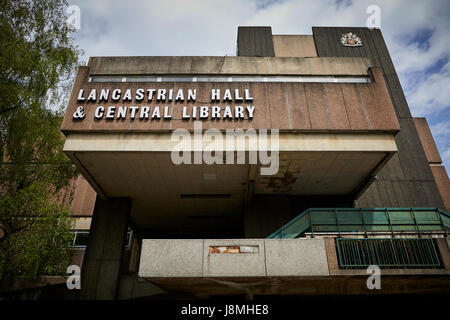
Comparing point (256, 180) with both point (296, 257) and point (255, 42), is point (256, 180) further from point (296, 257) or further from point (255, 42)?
point (255, 42)

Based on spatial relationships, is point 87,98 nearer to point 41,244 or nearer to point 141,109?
point 141,109

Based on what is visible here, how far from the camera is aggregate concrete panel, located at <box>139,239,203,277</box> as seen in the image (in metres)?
9.86

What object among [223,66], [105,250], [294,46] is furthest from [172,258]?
[294,46]

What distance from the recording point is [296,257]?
984 cm

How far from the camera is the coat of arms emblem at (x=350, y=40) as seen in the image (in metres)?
25.2

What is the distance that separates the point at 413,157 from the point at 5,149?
26551mm

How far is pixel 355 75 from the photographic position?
15.5 meters

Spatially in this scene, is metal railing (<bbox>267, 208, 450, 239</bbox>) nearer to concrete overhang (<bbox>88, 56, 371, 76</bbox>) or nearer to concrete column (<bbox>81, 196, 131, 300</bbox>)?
concrete overhang (<bbox>88, 56, 371, 76</bbox>)

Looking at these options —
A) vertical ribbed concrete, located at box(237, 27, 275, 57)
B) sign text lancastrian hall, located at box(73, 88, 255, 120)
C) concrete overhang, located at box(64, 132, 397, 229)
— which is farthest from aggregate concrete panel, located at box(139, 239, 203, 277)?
vertical ribbed concrete, located at box(237, 27, 275, 57)

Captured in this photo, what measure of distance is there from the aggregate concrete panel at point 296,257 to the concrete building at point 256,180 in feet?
0.12

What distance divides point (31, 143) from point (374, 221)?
16.7 m

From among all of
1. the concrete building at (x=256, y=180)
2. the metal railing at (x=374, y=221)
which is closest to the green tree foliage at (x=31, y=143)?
the concrete building at (x=256, y=180)

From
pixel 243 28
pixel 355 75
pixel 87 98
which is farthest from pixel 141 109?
pixel 243 28
